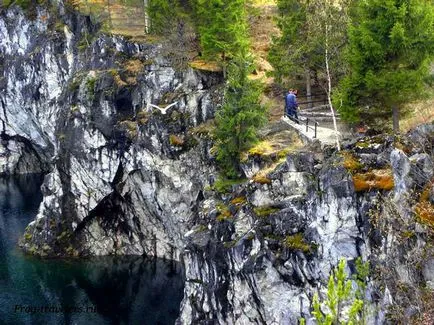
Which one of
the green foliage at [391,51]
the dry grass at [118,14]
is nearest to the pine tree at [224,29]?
the dry grass at [118,14]

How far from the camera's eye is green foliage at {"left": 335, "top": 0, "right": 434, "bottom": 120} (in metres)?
23.1

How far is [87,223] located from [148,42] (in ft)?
A: 54.4

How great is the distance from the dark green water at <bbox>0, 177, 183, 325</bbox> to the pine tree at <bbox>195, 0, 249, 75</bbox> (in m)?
18.4

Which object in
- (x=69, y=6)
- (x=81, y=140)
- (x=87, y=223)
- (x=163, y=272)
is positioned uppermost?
(x=69, y=6)

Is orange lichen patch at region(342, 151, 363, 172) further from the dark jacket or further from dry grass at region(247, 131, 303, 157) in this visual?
the dark jacket

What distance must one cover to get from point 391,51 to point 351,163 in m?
5.41

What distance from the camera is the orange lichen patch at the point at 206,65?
132ft

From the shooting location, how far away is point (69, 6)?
5394 cm

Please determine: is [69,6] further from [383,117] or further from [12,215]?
[383,117]

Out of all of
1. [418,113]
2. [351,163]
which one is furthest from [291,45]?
[351,163]

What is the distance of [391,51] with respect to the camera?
23750 mm

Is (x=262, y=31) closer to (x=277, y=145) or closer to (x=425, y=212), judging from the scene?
(x=277, y=145)

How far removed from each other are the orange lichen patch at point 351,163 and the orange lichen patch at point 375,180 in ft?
1.23

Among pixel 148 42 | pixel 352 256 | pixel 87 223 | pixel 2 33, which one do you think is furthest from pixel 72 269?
pixel 2 33
